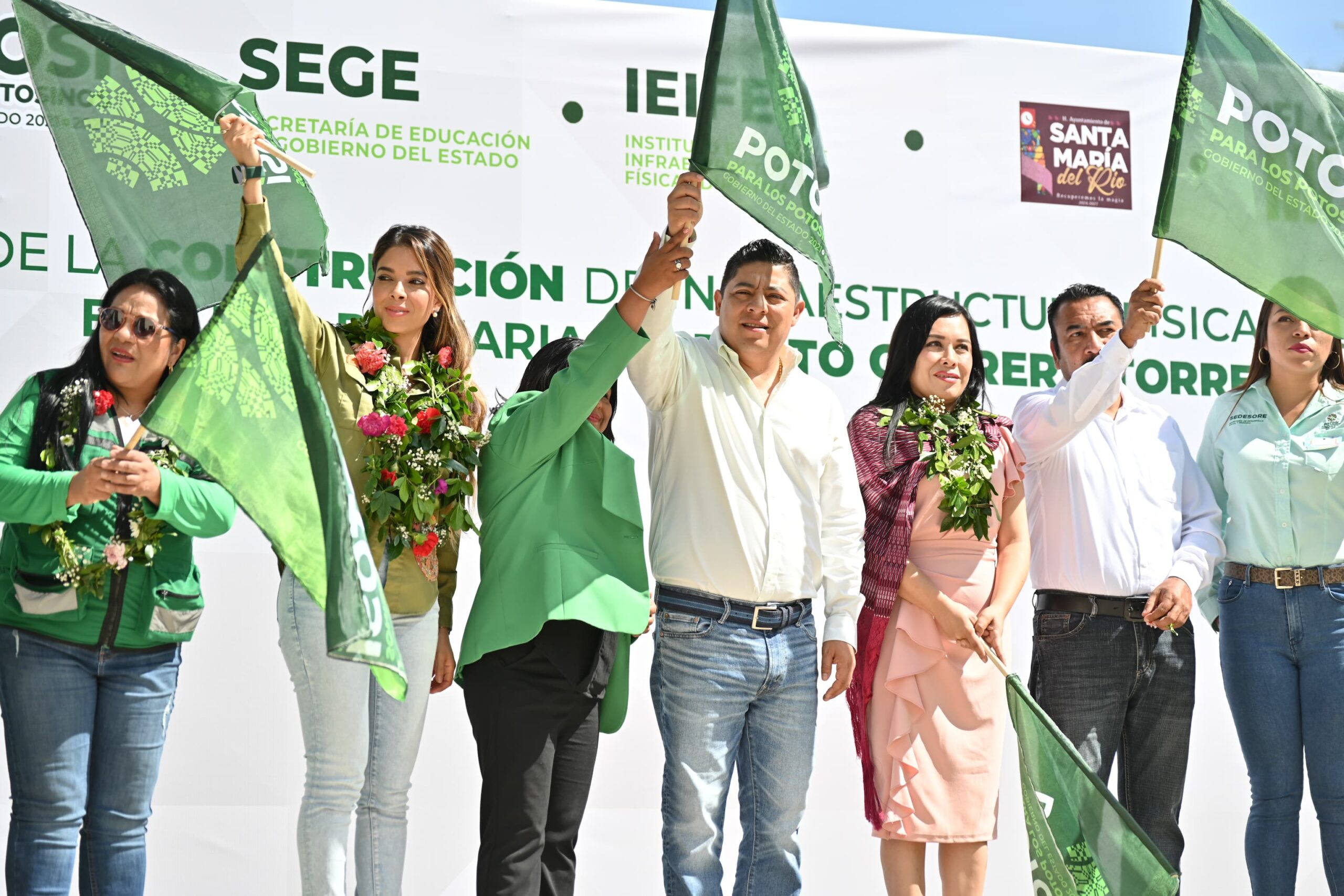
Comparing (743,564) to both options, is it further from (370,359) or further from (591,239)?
(591,239)

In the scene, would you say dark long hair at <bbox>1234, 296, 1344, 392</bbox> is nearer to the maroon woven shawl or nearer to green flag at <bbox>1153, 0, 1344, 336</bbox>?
green flag at <bbox>1153, 0, 1344, 336</bbox>

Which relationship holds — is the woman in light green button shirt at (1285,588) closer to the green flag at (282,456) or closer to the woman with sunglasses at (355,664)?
the woman with sunglasses at (355,664)

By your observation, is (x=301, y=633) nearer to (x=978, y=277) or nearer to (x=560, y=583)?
(x=560, y=583)

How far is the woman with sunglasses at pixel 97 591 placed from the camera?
2846mm

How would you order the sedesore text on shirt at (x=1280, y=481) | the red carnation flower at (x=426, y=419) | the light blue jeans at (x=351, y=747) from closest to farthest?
the light blue jeans at (x=351, y=747)
the red carnation flower at (x=426, y=419)
the sedesore text on shirt at (x=1280, y=481)

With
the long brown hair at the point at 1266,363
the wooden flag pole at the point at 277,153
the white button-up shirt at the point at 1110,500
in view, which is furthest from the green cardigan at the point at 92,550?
the long brown hair at the point at 1266,363

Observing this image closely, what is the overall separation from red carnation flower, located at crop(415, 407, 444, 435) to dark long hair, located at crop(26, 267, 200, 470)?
19.6 inches

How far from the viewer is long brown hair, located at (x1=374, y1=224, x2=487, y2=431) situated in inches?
124

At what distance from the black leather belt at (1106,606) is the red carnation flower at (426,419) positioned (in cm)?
172

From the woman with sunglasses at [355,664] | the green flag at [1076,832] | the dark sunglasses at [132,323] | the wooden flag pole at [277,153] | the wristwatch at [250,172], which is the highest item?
the wooden flag pole at [277,153]

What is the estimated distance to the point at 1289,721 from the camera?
3.57 meters

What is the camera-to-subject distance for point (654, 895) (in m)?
4.49

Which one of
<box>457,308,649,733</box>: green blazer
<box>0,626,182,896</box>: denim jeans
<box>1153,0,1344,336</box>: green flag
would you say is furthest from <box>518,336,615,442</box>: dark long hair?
<box>1153,0,1344,336</box>: green flag

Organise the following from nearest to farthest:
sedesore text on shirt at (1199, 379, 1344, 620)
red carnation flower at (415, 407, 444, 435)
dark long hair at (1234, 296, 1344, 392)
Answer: red carnation flower at (415, 407, 444, 435) < sedesore text on shirt at (1199, 379, 1344, 620) < dark long hair at (1234, 296, 1344, 392)
